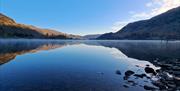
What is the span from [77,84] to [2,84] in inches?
344

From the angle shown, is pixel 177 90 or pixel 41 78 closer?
pixel 177 90

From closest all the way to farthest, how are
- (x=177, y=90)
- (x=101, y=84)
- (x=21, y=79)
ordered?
(x=177, y=90), (x=101, y=84), (x=21, y=79)

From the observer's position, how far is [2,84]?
69.1ft

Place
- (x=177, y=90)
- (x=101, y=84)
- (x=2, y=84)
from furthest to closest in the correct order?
(x=101, y=84) < (x=2, y=84) < (x=177, y=90)

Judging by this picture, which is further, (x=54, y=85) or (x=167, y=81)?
(x=167, y=81)

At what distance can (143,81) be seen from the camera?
24016 millimetres

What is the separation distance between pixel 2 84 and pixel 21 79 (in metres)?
3.10

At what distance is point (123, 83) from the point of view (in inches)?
905

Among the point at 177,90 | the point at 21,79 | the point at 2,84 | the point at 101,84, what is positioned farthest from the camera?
the point at 21,79

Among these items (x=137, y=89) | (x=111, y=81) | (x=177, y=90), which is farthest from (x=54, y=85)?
(x=177, y=90)

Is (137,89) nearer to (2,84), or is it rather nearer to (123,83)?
(123,83)

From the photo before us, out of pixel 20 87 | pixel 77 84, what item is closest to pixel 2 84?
pixel 20 87

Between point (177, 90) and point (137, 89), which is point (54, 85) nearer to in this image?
point (137, 89)

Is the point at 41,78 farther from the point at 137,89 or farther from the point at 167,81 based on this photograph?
the point at 167,81
